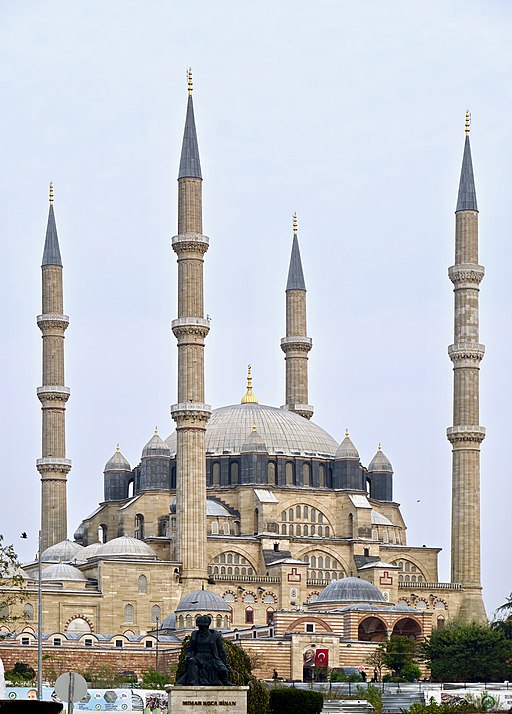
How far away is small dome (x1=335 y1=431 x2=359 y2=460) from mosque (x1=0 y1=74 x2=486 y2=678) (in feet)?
0.25

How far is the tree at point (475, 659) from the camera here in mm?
54250

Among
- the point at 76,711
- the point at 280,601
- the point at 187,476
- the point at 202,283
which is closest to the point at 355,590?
the point at 280,601

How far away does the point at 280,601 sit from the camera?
63.9m

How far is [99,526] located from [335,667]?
734 inches

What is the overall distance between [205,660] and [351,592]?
42.0m

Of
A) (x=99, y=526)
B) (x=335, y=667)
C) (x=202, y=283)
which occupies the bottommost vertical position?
(x=335, y=667)

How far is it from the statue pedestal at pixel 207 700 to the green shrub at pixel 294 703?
32.3ft

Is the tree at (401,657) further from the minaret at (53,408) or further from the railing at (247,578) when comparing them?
the minaret at (53,408)

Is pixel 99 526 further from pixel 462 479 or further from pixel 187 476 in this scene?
pixel 462 479

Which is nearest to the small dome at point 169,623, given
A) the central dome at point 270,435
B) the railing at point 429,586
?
the central dome at point 270,435

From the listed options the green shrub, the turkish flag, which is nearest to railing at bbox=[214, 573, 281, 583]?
the turkish flag

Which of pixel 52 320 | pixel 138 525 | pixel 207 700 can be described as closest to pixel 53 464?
pixel 138 525

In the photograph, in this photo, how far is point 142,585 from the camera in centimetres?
6106

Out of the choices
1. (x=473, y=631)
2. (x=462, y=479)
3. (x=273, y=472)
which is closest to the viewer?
(x=473, y=631)
